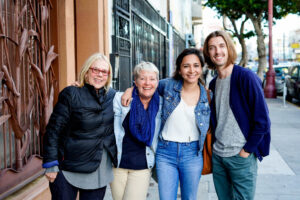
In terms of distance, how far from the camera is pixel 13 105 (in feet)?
11.8

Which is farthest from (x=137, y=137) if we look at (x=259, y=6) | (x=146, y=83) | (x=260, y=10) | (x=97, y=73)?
(x=260, y=10)

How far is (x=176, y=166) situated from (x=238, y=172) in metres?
0.52

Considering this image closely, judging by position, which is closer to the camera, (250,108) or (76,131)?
(76,131)

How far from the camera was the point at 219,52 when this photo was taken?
294cm

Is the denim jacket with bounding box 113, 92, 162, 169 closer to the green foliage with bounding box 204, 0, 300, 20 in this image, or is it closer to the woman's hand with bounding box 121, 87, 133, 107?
the woman's hand with bounding box 121, 87, 133, 107

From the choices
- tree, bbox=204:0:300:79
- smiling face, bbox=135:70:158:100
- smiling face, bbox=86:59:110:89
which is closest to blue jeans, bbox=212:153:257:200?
smiling face, bbox=135:70:158:100

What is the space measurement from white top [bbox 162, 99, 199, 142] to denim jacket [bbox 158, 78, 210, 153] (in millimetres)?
42

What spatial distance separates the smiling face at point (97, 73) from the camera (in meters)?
2.76

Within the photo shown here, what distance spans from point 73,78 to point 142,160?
2273mm

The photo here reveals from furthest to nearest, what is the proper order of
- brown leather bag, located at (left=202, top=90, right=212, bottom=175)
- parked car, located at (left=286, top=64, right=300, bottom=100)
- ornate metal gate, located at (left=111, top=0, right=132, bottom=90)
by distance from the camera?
parked car, located at (left=286, top=64, right=300, bottom=100) → ornate metal gate, located at (left=111, top=0, right=132, bottom=90) → brown leather bag, located at (left=202, top=90, right=212, bottom=175)

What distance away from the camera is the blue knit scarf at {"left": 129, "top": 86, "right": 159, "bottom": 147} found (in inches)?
114

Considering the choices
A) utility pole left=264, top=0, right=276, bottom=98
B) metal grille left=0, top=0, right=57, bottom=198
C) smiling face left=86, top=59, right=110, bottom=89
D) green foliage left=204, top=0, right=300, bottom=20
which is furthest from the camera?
green foliage left=204, top=0, right=300, bottom=20

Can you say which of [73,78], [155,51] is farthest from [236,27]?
[73,78]

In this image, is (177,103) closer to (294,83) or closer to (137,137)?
(137,137)
